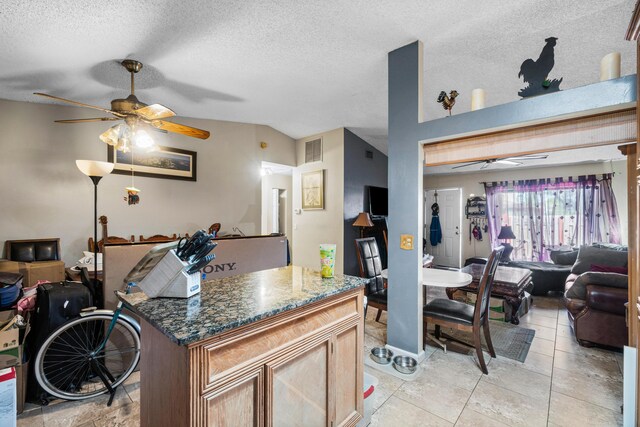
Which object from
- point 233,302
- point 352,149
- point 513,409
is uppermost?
point 352,149

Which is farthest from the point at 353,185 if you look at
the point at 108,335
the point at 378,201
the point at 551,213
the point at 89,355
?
the point at 89,355

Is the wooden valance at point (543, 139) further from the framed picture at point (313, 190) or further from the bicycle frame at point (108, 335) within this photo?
the framed picture at point (313, 190)

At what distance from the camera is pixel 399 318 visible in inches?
105

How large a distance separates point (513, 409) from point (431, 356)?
76cm

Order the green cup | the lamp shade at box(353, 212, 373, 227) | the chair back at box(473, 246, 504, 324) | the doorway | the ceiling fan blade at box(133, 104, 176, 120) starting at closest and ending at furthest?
the green cup < the chair back at box(473, 246, 504, 324) < the ceiling fan blade at box(133, 104, 176, 120) < the lamp shade at box(353, 212, 373, 227) < the doorway

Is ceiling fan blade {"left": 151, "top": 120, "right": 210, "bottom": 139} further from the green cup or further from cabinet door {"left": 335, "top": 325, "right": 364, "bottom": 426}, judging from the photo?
cabinet door {"left": 335, "top": 325, "right": 364, "bottom": 426}

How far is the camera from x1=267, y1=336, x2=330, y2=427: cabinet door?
1.20 m

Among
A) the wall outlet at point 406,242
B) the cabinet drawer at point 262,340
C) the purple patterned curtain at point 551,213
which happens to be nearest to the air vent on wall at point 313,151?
the wall outlet at point 406,242

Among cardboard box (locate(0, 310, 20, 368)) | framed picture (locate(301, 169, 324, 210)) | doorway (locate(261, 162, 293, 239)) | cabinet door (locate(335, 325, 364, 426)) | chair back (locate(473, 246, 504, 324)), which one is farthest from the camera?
doorway (locate(261, 162, 293, 239))

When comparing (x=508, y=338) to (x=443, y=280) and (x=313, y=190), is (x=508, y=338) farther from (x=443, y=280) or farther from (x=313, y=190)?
(x=313, y=190)

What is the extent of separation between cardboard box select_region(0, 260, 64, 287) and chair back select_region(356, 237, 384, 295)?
3436 mm

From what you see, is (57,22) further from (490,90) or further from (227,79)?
(490,90)

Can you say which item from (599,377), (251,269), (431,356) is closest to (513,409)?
(431,356)

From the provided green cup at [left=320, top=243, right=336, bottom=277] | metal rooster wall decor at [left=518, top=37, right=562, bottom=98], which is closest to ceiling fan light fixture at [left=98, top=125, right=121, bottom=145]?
green cup at [left=320, top=243, right=336, bottom=277]
